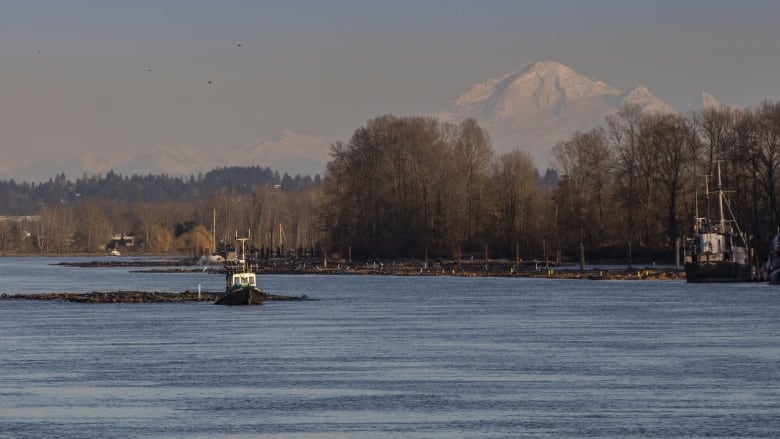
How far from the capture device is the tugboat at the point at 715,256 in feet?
424

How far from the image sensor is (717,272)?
13100 centimetres

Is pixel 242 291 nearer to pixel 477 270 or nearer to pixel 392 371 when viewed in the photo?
pixel 392 371

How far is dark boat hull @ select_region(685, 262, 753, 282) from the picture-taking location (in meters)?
129

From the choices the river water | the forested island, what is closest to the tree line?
the forested island

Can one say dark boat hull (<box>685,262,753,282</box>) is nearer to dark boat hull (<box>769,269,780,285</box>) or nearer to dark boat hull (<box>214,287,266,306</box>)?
dark boat hull (<box>769,269,780,285</box>)

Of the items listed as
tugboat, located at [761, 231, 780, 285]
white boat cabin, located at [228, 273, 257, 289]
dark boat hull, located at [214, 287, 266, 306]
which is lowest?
dark boat hull, located at [214, 287, 266, 306]

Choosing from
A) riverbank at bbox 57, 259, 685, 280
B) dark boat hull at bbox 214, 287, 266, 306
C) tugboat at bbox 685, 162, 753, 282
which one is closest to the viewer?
dark boat hull at bbox 214, 287, 266, 306

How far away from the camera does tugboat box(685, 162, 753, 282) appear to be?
12938 centimetres

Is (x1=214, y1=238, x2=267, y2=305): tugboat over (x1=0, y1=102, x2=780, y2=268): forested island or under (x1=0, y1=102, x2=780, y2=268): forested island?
under

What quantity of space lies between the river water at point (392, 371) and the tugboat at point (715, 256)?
33.9m

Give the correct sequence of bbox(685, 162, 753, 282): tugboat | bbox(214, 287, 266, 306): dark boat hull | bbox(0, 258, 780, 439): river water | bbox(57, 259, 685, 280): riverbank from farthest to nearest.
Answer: bbox(57, 259, 685, 280): riverbank
bbox(685, 162, 753, 282): tugboat
bbox(214, 287, 266, 306): dark boat hull
bbox(0, 258, 780, 439): river water

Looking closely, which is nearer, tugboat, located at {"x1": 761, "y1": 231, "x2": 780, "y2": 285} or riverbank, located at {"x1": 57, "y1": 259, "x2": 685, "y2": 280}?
tugboat, located at {"x1": 761, "y1": 231, "x2": 780, "y2": 285}

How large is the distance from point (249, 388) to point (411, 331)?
25710 millimetres

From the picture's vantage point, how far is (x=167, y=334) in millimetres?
70375
